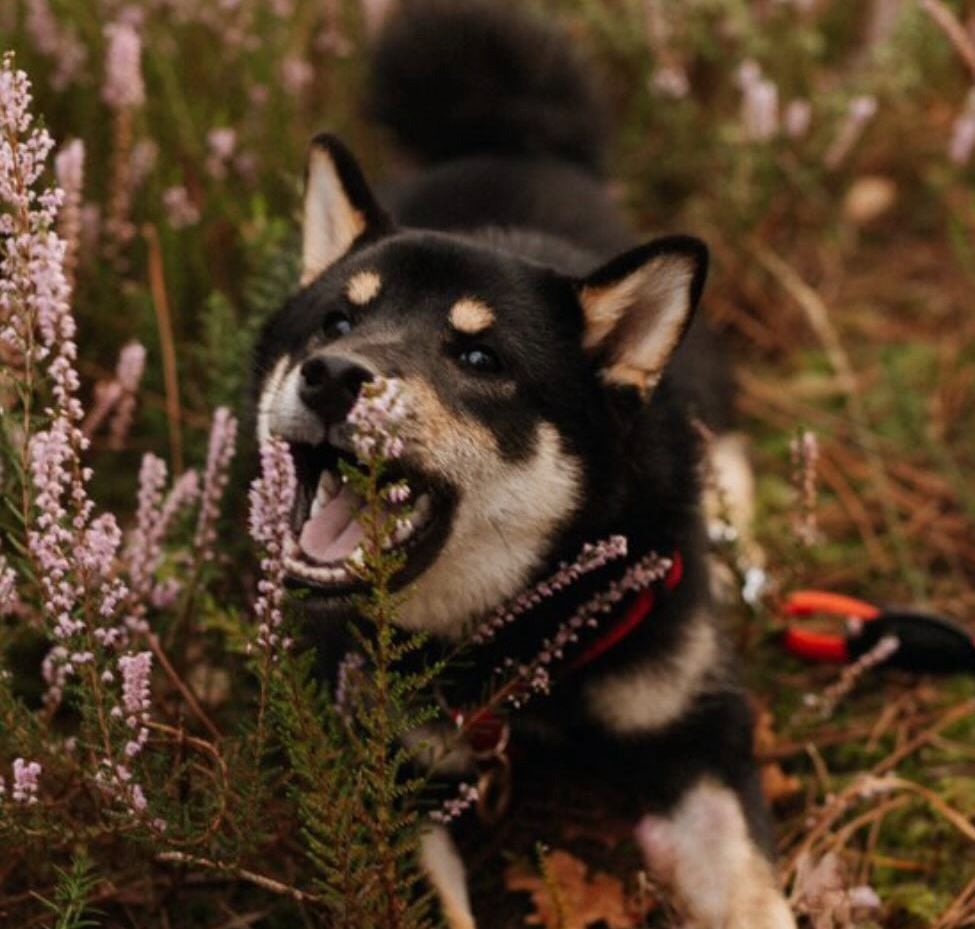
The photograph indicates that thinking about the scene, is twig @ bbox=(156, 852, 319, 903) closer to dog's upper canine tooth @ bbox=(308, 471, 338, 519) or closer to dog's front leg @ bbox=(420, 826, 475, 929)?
dog's front leg @ bbox=(420, 826, 475, 929)

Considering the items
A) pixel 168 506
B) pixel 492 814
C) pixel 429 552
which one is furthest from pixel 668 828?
pixel 168 506

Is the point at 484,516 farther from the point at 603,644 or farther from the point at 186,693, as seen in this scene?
the point at 186,693

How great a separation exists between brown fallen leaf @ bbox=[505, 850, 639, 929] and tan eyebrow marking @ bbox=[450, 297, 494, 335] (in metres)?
0.92

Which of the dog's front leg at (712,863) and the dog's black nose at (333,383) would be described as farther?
the dog's front leg at (712,863)

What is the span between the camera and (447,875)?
7.40 ft

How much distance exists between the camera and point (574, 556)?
2324 millimetres

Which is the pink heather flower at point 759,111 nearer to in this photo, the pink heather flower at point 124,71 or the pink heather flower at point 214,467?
the pink heather flower at point 124,71

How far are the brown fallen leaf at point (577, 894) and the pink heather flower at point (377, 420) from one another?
1027mm

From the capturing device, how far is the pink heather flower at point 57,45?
11.0 ft

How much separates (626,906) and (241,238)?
1792 millimetres

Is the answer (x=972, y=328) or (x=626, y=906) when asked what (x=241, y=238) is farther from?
(x=972, y=328)

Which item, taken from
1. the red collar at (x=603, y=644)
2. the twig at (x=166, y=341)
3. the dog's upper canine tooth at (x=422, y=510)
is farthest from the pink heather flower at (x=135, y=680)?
the twig at (x=166, y=341)

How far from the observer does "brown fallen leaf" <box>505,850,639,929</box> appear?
2.31 metres

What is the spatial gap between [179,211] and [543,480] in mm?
1413
